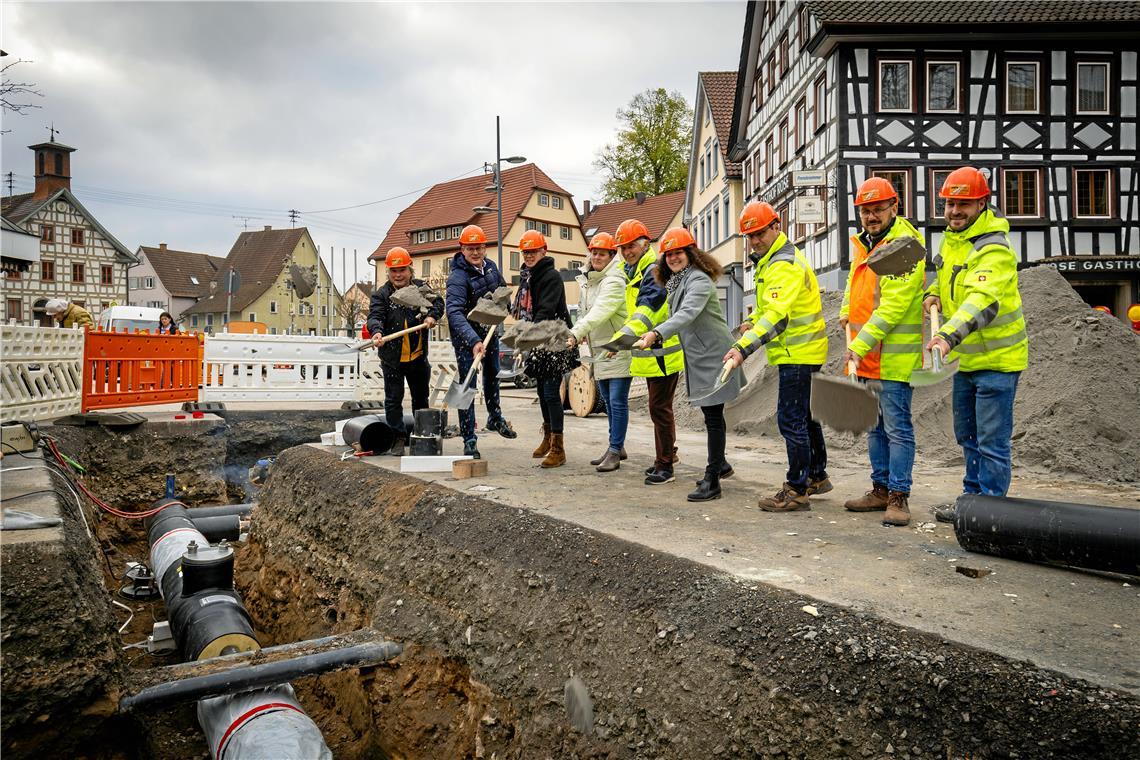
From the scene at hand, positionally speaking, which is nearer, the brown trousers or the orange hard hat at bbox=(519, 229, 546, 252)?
the brown trousers

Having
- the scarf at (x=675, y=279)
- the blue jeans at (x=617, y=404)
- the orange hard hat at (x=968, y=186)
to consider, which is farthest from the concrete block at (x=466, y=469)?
the orange hard hat at (x=968, y=186)

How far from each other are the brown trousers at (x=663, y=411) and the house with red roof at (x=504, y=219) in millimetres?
46450

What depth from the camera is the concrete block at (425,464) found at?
696cm

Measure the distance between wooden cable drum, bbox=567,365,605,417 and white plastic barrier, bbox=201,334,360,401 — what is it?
12.4ft

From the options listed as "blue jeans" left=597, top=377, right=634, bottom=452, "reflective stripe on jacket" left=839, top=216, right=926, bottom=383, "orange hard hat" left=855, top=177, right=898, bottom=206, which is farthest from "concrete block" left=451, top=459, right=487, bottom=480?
"orange hard hat" left=855, top=177, right=898, bottom=206

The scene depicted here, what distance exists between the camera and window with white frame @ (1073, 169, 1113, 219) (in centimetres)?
2233

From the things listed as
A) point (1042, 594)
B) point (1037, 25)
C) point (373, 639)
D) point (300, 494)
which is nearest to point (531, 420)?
point (300, 494)

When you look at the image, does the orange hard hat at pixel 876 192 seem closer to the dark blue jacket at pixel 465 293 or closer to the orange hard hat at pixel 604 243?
the orange hard hat at pixel 604 243

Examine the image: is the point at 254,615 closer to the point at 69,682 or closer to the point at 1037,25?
the point at 69,682

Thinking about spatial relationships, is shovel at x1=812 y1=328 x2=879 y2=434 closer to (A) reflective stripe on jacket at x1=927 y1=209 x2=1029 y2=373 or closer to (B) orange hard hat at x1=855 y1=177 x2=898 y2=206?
(A) reflective stripe on jacket at x1=927 y1=209 x2=1029 y2=373

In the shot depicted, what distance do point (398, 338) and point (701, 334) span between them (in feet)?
10.9

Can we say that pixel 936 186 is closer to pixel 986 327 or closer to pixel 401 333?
pixel 401 333

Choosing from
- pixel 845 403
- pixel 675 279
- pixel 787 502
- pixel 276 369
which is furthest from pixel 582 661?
pixel 276 369

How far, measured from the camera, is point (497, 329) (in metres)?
7.20
